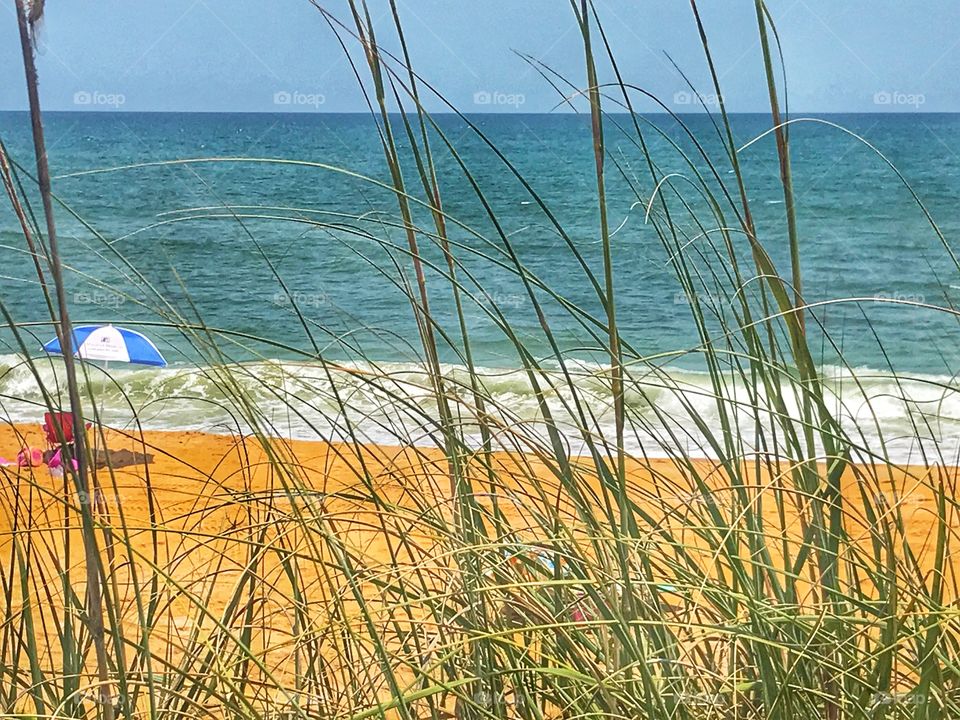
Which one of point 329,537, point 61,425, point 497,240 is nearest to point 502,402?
point 61,425

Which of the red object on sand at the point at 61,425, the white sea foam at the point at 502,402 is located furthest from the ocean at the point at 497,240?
the red object on sand at the point at 61,425

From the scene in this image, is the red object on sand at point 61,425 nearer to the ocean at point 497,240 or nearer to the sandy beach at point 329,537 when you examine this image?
the sandy beach at point 329,537

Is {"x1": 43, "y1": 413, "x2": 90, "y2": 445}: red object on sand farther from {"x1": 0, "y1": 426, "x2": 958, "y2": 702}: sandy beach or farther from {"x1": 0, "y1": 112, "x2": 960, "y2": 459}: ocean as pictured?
{"x1": 0, "y1": 112, "x2": 960, "y2": 459}: ocean

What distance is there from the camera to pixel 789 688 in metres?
0.57

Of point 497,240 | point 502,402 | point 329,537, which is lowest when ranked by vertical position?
point 497,240

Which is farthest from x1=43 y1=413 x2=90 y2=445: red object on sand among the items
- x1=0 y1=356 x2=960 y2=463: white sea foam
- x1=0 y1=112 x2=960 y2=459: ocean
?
x1=0 y1=112 x2=960 y2=459: ocean

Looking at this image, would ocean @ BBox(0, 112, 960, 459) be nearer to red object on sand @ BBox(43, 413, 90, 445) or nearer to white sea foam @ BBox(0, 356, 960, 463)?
white sea foam @ BBox(0, 356, 960, 463)

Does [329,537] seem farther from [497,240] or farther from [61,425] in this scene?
[497,240]

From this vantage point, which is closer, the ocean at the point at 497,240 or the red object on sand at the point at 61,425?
the red object on sand at the point at 61,425

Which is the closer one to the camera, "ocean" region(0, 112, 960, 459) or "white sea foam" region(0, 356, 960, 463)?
"white sea foam" region(0, 356, 960, 463)

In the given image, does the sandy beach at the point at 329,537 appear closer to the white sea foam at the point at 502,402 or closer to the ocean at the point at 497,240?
the white sea foam at the point at 502,402

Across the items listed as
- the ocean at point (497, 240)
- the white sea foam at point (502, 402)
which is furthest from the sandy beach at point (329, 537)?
the ocean at point (497, 240)

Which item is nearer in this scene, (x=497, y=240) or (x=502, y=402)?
(x=502, y=402)

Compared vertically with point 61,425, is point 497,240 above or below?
below
